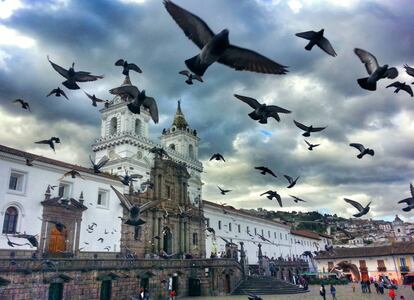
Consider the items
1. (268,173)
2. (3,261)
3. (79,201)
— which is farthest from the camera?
(79,201)

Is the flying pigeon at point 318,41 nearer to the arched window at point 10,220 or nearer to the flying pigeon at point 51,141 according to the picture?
the flying pigeon at point 51,141

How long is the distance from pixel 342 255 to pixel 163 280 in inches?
1638

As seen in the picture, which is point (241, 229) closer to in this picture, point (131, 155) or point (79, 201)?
point (131, 155)

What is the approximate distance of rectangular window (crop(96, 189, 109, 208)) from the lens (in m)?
33.2

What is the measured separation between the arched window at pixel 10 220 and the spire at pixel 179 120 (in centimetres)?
3352

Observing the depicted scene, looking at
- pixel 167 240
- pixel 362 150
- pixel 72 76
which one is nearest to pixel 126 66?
pixel 72 76

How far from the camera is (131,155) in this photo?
40.5m

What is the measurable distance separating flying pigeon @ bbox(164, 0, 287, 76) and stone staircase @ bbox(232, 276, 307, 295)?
32.2 meters

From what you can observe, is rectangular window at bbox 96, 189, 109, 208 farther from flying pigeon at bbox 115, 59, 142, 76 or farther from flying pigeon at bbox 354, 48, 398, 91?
flying pigeon at bbox 354, 48, 398, 91

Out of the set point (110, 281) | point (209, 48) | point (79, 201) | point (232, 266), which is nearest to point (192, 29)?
point (209, 48)

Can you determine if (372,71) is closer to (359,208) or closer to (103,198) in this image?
(359,208)

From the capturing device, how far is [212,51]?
19.9ft

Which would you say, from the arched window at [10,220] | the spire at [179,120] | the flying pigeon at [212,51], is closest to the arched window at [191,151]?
the spire at [179,120]

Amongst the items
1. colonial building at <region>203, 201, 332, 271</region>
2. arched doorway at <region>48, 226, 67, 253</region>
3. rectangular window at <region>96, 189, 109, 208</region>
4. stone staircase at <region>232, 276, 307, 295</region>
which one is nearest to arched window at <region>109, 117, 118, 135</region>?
rectangular window at <region>96, 189, 109, 208</region>
